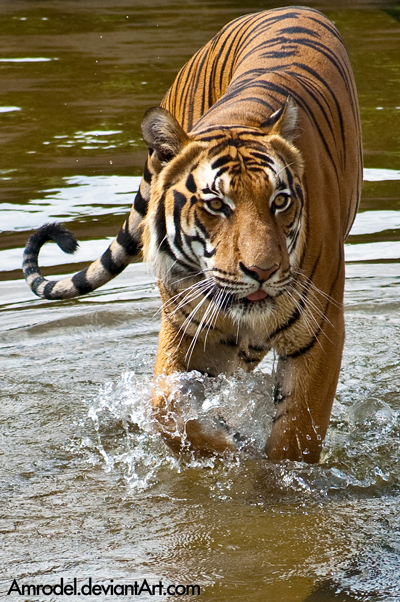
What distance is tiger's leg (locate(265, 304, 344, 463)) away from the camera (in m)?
2.58

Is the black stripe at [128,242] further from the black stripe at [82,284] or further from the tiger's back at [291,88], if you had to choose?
the tiger's back at [291,88]

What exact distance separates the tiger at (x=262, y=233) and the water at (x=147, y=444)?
0.10m

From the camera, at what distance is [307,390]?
8.52 ft

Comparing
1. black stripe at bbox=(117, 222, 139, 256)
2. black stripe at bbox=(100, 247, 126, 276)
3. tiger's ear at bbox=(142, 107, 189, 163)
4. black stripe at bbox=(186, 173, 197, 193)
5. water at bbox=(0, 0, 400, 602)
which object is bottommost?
water at bbox=(0, 0, 400, 602)

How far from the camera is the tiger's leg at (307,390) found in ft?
8.46

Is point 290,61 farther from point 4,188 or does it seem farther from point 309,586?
point 4,188

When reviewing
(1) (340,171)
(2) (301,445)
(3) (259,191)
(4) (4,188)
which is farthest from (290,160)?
(4) (4,188)

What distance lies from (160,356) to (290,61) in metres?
0.95

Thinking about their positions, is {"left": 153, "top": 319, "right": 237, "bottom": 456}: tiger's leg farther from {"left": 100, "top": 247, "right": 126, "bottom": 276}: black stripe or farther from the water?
{"left": 100, "top": 247, "right": 126, "bottom": 276}: black stripe

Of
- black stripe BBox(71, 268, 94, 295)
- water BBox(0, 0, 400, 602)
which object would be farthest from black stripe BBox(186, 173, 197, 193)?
black stripe BBox(71, 268, 94, 295)

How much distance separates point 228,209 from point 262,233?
0.37 feet

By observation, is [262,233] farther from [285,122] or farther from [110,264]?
[110,264]

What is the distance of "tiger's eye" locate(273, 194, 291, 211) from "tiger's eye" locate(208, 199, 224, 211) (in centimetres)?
12

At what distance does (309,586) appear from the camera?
221 centimetres
